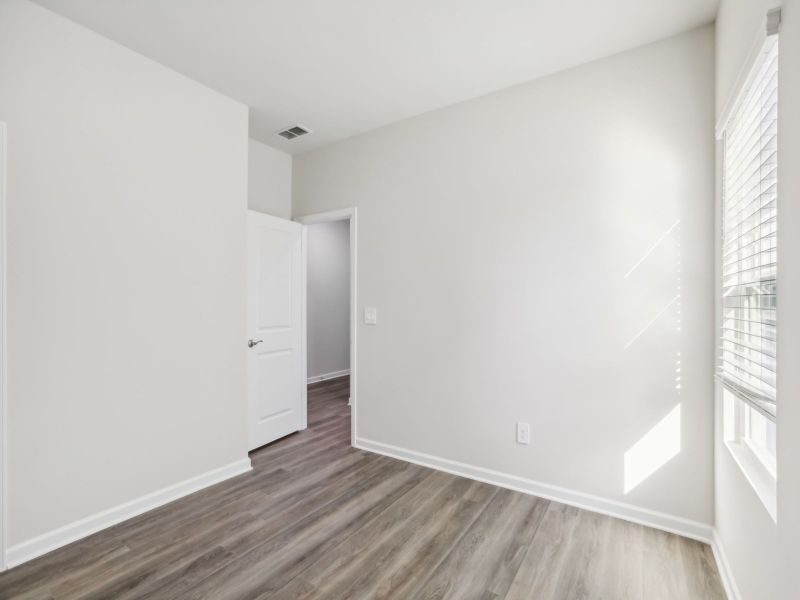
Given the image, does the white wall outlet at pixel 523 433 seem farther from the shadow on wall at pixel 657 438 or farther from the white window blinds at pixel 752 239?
the white window blinds at pixel 752 239

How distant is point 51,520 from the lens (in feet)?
6.81

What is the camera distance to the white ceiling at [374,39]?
205 centimetres

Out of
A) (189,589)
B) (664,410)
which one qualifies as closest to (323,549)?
(189,589)

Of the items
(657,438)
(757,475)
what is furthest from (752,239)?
(657,438)

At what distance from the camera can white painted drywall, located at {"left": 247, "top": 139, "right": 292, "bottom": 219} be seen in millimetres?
3680

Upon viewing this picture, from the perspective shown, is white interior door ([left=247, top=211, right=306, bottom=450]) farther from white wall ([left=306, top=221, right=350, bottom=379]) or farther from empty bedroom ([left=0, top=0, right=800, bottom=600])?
white wall ([left=306, top=221, right=350, bottom=379])

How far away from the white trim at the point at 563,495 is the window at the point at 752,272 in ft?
2.27

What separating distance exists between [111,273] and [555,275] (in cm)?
263

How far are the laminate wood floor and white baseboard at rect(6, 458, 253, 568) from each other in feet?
0.15

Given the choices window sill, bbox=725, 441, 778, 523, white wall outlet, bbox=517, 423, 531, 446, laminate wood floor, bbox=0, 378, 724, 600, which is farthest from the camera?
white wall outlet, bbox=517, 423, 531, 446

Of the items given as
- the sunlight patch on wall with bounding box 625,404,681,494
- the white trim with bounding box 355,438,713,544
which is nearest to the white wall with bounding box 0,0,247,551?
the white trim with bounding box 355,438,713,544

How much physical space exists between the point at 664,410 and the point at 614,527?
0.71m

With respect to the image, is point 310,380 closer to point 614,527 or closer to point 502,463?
point 502,463

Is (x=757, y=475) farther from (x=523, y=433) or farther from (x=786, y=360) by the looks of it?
(x=523, y=433)
